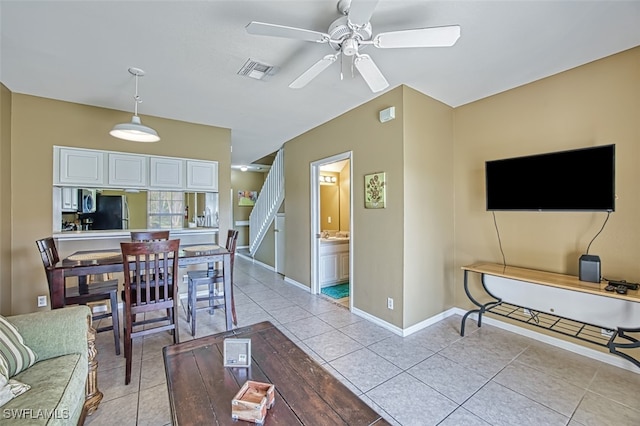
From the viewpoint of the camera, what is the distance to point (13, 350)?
1.46 meters

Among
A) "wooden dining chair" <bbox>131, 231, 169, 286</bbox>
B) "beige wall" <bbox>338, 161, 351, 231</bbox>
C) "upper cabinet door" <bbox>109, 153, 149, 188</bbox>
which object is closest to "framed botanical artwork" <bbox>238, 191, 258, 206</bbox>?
"beige wall" <bbox>338, 161, 351, 231</bbox>

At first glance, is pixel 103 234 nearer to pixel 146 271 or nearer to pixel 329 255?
pixel 146 271

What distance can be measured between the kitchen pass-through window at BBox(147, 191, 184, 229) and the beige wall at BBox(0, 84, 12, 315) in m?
1.41

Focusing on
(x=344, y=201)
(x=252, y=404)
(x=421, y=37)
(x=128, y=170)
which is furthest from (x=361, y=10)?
(x=344, y=201)

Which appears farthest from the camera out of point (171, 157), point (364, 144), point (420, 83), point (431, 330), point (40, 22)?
point (171, 157)

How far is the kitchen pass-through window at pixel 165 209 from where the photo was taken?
4109 mm

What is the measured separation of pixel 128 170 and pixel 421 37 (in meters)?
4.05

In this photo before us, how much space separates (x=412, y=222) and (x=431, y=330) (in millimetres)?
1314

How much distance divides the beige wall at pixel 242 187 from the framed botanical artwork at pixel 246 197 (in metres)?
0.11

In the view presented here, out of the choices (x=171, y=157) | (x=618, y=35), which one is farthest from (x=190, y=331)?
(x=618, y=35)

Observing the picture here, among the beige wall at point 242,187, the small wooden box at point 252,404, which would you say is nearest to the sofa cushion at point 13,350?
the small wooden box at point 252,404

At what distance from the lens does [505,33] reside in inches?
84.2

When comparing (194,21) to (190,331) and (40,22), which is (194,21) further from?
(190,331)

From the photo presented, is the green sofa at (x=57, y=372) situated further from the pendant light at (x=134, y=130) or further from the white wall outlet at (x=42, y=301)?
the white wall outlet at (x=42, y=301)
